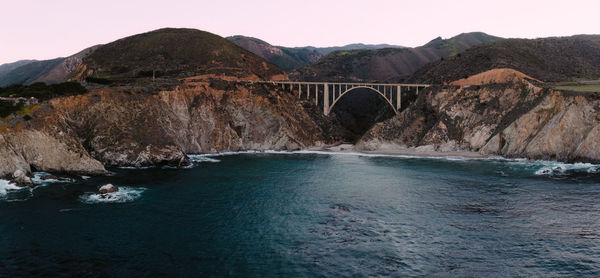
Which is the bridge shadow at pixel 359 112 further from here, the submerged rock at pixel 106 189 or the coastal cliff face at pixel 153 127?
the submerged rock at pixel 106 189

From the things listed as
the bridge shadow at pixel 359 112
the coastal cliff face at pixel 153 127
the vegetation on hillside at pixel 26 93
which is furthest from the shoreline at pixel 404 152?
the vegetation on hillside at pixel 26 93

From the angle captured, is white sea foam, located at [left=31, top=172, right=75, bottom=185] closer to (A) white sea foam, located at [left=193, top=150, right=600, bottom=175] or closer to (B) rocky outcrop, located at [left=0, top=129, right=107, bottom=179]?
(B) rocky outcrop, located at [left=0, top=129, right=107, bottom=179]

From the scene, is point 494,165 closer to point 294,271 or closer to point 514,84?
point 514,84

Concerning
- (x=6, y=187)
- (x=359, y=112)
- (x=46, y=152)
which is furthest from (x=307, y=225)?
(x=359, y=112)

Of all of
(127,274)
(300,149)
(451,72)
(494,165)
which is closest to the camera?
(127,274)

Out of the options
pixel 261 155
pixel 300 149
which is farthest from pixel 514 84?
pixel 261 155

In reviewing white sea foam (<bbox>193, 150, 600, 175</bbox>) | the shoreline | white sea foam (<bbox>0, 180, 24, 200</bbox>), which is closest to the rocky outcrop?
white sea foam (<bbox>0, 180, 24, 200</bbox>)
